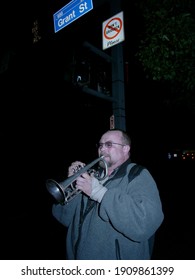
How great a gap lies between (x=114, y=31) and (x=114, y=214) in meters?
4.66

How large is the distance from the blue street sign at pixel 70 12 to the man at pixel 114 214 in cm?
421

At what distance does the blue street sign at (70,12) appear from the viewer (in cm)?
534

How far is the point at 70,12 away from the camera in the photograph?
18.8 feet

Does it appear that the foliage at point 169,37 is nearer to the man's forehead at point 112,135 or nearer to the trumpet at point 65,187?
the man's forehead at point 112,135

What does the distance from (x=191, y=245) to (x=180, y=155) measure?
3926cm

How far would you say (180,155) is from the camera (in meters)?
42.5

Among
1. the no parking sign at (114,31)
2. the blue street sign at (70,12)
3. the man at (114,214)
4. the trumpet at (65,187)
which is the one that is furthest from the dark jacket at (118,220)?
the blue street sign at (70,12)

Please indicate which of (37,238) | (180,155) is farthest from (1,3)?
(180,155)

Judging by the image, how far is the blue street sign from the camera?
534 cm

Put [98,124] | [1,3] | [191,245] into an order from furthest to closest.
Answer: [98,124] < [1,3] < [191,245]

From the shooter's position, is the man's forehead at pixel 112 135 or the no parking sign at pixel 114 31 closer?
the man's forehead at pixel 112 135

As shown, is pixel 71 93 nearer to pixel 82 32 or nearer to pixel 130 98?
pixel 82 32

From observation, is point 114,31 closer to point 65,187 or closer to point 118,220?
point 65,187

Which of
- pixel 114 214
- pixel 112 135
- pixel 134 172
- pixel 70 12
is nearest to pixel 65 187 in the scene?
pixel 114 214
